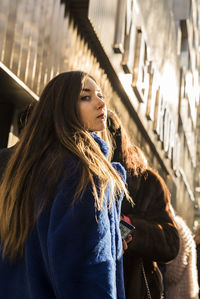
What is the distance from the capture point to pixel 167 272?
341 centimetres

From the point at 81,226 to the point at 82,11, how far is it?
4.88 m

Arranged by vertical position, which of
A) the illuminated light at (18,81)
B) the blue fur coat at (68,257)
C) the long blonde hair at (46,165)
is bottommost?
the blue fur coat at (68,257)

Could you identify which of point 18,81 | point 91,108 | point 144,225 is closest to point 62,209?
point 91,108

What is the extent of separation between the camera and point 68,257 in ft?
5.40

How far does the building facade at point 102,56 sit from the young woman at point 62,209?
219 cm

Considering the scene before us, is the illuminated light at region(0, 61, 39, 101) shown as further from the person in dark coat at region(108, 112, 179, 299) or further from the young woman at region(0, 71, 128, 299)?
the young woman at region(0, 71, 128, 299)

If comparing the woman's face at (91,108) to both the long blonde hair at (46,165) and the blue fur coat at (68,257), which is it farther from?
the blue fur coat at (68,257)

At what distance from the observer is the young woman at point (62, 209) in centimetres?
166

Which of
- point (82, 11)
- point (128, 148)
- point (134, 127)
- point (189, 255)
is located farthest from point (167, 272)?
point (134, 127)

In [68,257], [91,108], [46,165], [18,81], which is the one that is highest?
[18,81]

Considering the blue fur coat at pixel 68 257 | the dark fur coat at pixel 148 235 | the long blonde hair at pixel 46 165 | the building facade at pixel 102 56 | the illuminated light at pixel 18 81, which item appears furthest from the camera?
the building facade at pixel 102 56

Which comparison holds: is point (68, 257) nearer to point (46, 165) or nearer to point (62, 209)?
point (62, 209)

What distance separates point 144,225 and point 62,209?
100 centimetres

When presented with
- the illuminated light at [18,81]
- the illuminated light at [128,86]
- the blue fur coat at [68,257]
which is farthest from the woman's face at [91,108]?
the illuminated light at [128,86]
